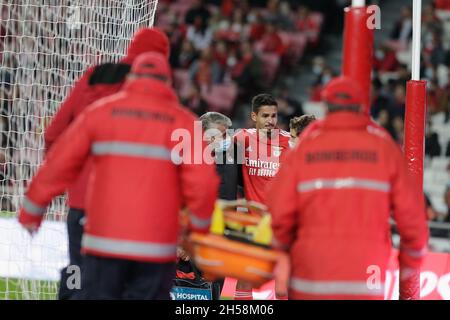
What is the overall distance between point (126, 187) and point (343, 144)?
49.0 inches

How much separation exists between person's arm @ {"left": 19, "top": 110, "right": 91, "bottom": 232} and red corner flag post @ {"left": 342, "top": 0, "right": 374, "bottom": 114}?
1990 mm

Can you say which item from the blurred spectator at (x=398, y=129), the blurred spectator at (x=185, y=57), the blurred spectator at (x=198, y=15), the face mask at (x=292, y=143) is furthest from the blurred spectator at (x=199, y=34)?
the face mask at (x=292, y=143)

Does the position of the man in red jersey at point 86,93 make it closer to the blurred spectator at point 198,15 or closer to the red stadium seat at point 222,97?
the red stadium seat at point 222,97

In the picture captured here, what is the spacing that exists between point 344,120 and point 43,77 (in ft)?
15.4

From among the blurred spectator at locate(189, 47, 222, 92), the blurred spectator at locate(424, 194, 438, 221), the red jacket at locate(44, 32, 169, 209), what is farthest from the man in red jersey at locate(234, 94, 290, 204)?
the blurred spectator at locate(189, 47, 222, 92)

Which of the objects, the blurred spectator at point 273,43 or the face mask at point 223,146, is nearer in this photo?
the face mask at point 223,146

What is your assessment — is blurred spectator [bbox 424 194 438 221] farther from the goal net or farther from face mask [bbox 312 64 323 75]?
the goal net

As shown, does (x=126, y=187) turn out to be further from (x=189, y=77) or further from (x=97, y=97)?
(x=189, y=77)

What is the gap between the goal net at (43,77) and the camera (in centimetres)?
970

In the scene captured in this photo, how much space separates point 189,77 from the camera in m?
19.6

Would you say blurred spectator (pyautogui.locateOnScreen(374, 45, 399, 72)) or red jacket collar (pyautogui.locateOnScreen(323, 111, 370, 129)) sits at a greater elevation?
blurred spectator (pyautogui.locateOnScreen(374, 45, 399, 72))

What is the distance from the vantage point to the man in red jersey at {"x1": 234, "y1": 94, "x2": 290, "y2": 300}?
29.8 feet
